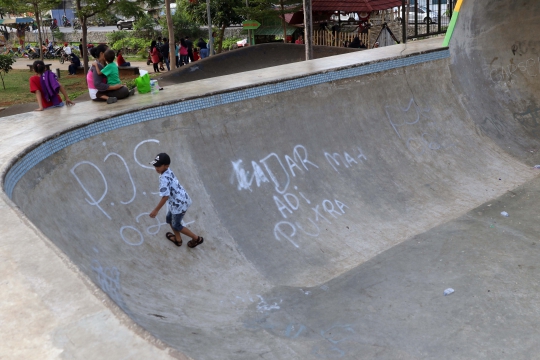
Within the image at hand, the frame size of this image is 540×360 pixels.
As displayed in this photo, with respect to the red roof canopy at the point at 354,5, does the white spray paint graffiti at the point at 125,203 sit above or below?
below

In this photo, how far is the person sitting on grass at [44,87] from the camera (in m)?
8.15

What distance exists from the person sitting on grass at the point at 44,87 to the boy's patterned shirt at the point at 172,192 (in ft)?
12.1

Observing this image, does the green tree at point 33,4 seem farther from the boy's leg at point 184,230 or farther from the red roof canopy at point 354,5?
the boy's leg at point 184,230

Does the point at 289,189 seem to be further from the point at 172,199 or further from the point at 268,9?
the point at 268,9

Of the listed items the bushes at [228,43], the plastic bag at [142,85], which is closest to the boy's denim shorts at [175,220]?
the plastic bag at [142,85]

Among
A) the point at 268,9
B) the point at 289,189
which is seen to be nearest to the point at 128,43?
the point at 268,9

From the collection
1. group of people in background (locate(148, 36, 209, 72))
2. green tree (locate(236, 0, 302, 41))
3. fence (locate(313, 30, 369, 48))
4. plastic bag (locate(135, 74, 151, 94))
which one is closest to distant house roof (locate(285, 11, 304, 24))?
green tree (locate(236, 0, 302, 41))

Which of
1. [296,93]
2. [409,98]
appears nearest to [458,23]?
[409,98]

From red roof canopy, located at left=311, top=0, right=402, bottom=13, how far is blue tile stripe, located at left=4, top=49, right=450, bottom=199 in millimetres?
10943

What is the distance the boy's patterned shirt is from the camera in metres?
5.64

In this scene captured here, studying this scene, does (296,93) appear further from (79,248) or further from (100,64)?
(79,248)

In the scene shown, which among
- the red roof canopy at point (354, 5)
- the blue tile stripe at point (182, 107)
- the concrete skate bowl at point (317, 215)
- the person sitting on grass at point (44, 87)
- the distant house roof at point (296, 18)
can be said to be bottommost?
the concrete skate bowl at point (317, 215)

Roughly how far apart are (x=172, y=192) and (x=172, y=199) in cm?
8

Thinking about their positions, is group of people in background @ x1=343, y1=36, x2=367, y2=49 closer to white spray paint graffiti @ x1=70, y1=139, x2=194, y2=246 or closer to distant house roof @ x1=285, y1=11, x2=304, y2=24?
distant house roof @ x1=285, y1=11, x2=304, y2=24
